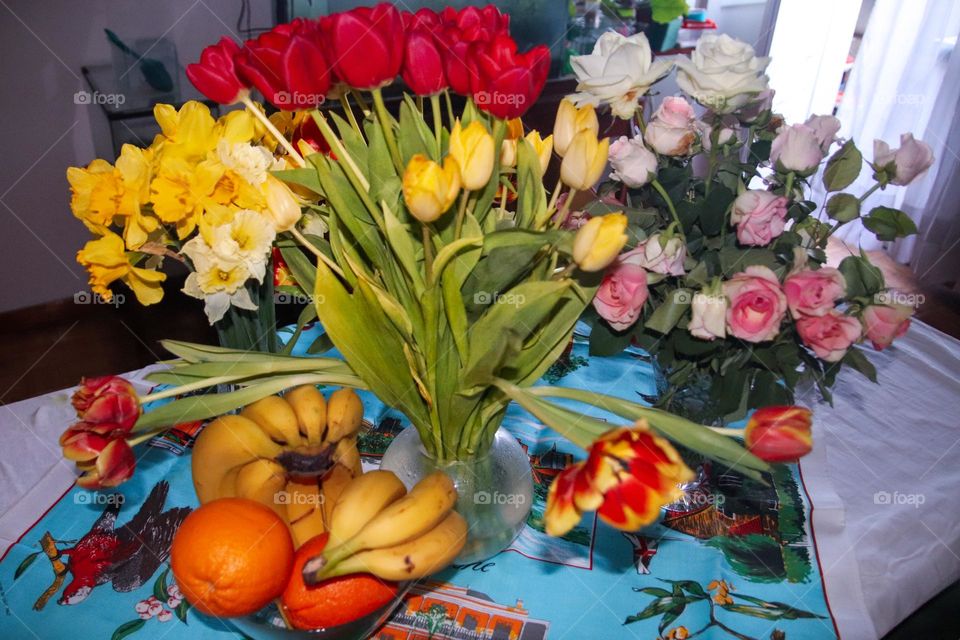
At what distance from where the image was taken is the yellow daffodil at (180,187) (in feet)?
1.96

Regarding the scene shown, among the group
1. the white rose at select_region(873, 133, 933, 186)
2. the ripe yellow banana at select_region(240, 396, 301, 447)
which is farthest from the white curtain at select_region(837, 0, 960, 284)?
the ripe yellow banana at select_region(240, 396, 301, 447)

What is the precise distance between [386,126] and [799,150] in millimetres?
382

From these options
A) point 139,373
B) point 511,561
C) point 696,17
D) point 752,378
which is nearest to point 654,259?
point 752,378

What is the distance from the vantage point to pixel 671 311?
2.22 ft

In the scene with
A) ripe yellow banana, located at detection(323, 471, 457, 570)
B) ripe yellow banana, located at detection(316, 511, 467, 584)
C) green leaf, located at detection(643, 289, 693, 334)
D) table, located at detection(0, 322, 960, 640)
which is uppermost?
green leaf, located at detection(643, 289, 693, 334)

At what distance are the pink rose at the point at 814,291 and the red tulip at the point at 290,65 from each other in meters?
0.42

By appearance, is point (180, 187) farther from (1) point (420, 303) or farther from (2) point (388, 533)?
(2) point (388, 533)

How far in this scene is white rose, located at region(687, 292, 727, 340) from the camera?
0.63m

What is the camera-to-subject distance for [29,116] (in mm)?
2146

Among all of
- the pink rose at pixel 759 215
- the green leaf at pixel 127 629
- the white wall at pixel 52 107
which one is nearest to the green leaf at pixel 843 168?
the pink rose at pixel 759 215

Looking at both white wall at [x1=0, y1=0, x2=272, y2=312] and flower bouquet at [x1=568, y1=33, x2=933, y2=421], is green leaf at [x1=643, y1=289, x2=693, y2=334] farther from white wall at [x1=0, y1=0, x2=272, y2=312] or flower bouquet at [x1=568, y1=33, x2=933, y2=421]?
white wall at [x1=0, y1=0, x2=272, y2=312]

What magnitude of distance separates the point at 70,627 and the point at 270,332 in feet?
1.07

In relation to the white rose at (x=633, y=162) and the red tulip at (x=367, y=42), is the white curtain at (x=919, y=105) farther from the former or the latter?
the red tulip at (x=367, y=42)

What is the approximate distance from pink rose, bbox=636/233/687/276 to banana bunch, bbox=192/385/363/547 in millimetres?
302
